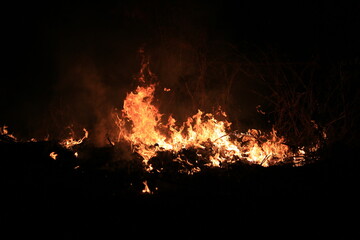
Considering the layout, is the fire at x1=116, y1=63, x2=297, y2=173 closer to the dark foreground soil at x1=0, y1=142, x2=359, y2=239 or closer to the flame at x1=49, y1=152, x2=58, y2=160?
the dark foreground soil at x1=0, y1=142, x2=359, y2=239

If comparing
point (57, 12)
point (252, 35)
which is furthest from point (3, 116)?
point (252, 35)

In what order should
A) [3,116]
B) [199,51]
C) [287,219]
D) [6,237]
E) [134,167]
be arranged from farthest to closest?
[3,116] < [199,51] < [134,167] < [287,219] < [6,237]

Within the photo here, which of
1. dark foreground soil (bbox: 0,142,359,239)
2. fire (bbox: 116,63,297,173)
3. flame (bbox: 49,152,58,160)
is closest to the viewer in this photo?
dark foreground soil (bbox: 0,142,359,239)

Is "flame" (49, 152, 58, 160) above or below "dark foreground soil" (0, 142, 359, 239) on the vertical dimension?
above

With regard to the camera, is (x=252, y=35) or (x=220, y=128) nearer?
(x=220, y=128)

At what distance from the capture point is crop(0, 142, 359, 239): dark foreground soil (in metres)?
3.50

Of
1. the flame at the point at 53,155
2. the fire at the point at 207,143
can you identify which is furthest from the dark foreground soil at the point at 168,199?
the fire at the point at 207,143

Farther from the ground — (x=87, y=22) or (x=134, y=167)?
(x=87, y=22)

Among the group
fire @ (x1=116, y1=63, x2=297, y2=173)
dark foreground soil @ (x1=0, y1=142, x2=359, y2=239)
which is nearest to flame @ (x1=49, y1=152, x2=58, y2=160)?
dark foreground soil @ (x1=0, y1=142, x2=359, y2=239)

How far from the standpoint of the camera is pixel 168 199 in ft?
13.0

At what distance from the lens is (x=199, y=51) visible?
7.55 m

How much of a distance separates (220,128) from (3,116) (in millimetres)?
6230

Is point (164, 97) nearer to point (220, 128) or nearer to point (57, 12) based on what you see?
point (220, 128)

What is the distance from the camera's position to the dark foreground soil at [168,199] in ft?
11.5
